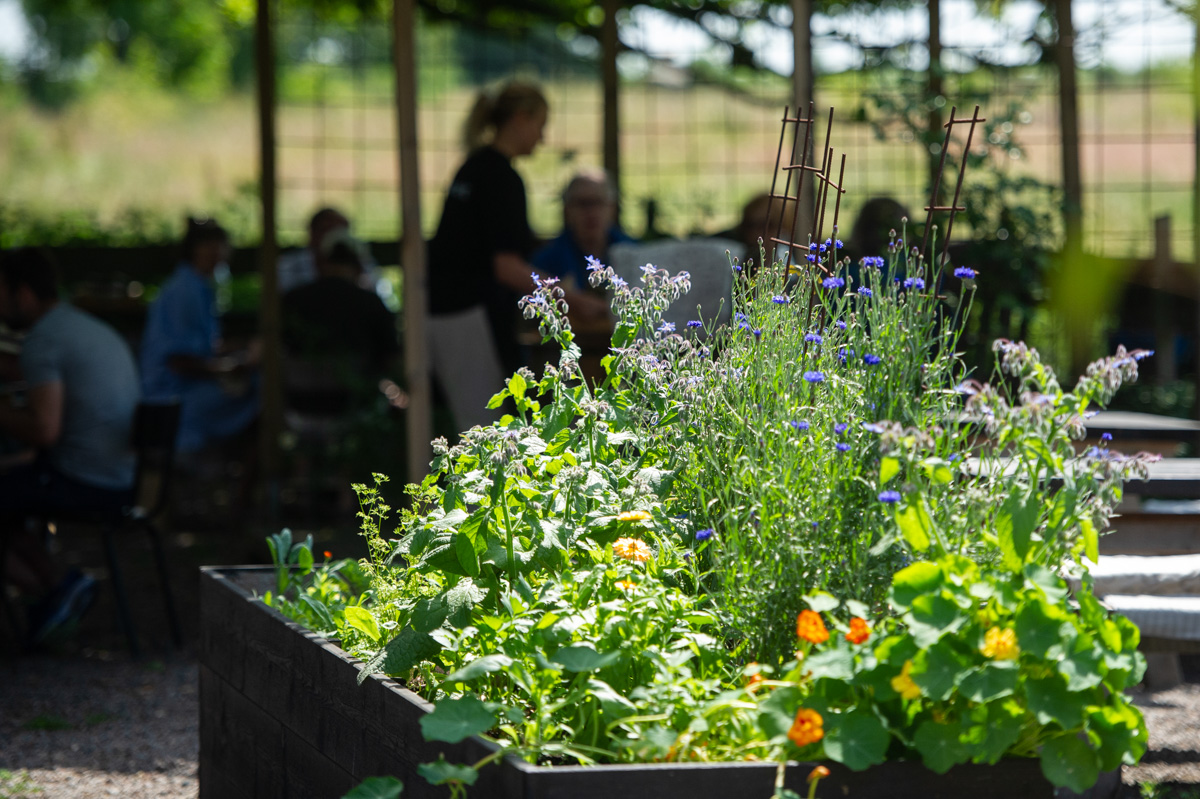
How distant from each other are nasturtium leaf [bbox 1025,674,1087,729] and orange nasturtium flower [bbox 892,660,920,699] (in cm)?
12

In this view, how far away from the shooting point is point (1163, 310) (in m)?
5.55

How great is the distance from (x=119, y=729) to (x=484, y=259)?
1.94 m

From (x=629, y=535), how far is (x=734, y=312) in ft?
1.21

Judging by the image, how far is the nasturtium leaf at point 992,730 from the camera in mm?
1356

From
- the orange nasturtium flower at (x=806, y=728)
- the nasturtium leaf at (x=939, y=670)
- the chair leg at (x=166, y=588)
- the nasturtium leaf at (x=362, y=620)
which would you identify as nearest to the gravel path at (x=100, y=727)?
the chair leg at (x=166, y=588)

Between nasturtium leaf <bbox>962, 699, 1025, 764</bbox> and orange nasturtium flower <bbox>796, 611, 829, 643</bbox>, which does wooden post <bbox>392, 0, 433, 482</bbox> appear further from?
nasturtium leaf <bbox>962, 699, 1025, 764</bbox>

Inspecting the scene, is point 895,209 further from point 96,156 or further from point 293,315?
point 96,156

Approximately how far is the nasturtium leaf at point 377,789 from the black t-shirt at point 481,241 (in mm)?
2998

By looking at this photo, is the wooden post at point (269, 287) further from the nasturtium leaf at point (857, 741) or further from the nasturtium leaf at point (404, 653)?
the nasturtium leaf at point (857, 741)

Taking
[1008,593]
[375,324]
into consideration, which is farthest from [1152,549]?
[375,324]

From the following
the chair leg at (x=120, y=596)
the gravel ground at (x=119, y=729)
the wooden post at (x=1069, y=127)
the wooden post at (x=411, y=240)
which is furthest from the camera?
the wooden post at (x=1069, y=127)

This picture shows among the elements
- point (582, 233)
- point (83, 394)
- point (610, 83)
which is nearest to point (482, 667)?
point (83, 394)

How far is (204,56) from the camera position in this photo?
76.1 ft

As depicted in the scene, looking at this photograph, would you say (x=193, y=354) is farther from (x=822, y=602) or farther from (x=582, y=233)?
(x=822, y=602)
